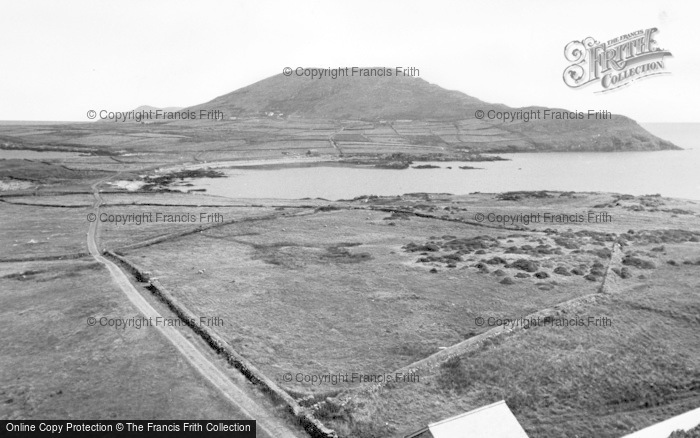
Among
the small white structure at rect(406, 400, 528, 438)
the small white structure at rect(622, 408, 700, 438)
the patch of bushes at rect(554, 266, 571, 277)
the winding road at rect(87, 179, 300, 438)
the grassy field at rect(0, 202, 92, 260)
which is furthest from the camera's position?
the grassy field at rect(0, 202, 92, 260)

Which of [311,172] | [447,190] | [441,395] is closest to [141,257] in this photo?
[441,395]

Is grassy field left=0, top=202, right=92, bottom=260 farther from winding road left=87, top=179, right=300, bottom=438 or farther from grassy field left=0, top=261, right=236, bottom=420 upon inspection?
winding road left=87, top=179, right=300, bottom=438

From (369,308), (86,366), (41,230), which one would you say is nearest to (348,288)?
(369,308)

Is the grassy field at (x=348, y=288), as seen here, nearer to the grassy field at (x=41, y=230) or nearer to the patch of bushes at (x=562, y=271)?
the patch of bushes at (x=562, y=271)

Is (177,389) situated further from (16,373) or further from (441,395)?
(441,395)

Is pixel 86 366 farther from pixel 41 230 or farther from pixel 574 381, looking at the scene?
pixel 41 230

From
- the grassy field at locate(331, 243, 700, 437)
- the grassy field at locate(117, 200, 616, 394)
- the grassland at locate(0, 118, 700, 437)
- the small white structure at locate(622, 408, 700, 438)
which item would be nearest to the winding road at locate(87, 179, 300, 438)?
the grassland at locate(0, 118, 700, 437)
